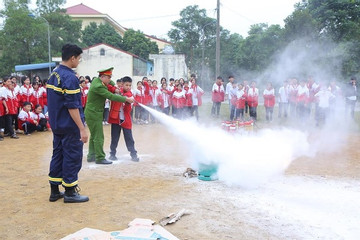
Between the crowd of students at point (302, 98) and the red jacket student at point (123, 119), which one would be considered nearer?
the red jacket student at point (123, 119)

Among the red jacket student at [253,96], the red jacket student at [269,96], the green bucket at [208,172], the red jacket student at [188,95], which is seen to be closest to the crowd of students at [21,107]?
the red jacket student at [188,95]

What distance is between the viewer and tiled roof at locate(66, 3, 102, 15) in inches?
2397

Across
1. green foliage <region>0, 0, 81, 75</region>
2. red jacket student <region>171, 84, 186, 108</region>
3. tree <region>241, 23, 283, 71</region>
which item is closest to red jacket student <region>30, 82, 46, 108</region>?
red jacket student <region>171, 84, 186, 108</region>

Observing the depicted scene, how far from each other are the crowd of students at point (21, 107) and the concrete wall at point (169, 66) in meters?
17.1

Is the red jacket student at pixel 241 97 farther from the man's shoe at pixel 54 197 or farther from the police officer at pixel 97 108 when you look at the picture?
the man's shoe at pixel 54 197

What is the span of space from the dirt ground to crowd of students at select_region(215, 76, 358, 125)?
193 inches

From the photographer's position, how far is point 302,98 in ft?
44.1

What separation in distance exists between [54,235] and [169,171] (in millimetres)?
3087

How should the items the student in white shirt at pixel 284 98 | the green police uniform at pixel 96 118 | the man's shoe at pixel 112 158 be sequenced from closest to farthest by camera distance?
1. the green police uniform at pixel 96 118
2. the man's shoe at pixel 112 158
3. the student in white shirt at pixel 284 98

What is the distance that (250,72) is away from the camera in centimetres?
1778

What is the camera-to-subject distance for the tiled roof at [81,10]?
2397 inches

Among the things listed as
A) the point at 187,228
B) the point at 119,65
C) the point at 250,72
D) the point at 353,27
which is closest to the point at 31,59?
the point at 119,65

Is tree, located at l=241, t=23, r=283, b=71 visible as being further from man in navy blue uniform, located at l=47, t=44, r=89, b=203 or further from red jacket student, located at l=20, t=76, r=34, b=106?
man in navy blue uniform, located at l=47, t=44, r=89, b=203

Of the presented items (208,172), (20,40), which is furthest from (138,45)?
(208,172)
